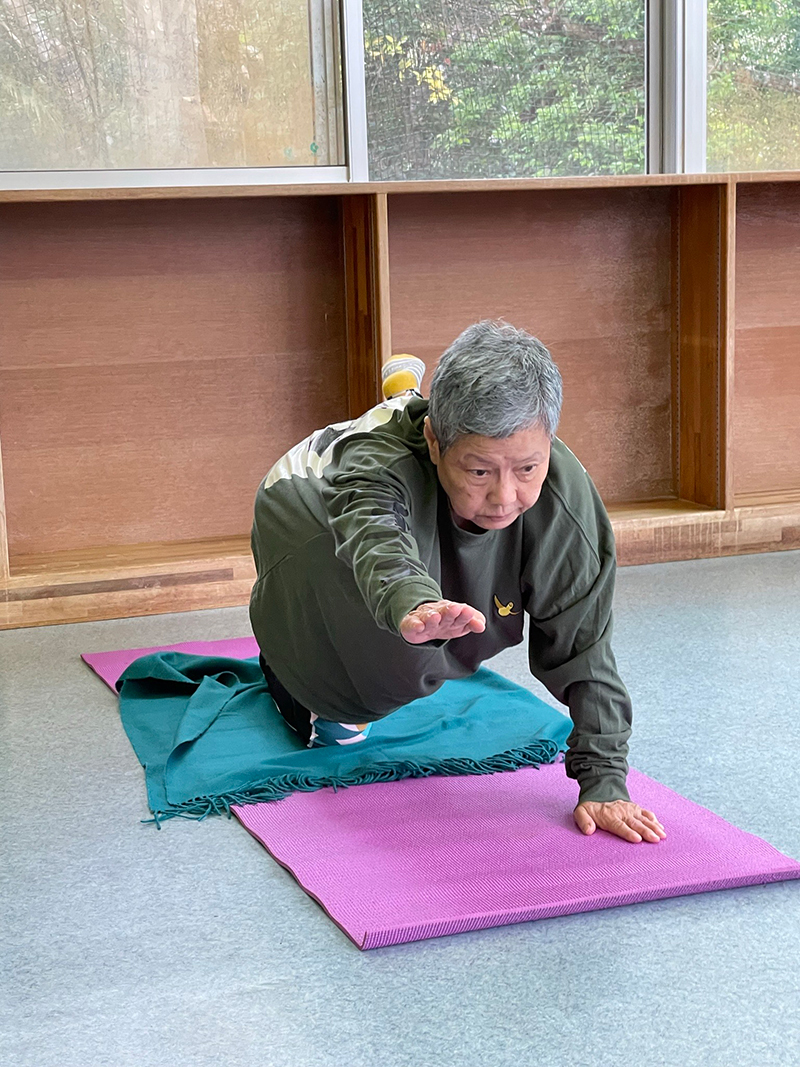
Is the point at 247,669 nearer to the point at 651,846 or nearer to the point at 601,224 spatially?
the point at 651,846

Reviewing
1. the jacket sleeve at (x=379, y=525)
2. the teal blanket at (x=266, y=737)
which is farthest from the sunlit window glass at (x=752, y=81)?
the jacket sleeve at (x=379, y=525)

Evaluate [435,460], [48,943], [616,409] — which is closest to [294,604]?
[435,460]

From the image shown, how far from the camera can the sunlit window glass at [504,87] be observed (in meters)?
3.48

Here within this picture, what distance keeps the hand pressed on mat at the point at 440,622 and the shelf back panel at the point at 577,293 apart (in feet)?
7.74

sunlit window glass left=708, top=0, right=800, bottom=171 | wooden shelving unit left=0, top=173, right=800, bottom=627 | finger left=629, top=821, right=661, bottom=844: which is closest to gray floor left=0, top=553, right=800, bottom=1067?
finger left=629, top=821, right=661, bottom=844

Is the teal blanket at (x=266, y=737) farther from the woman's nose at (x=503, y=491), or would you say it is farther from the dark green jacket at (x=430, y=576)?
the woman's nose at (x=503, y=491)

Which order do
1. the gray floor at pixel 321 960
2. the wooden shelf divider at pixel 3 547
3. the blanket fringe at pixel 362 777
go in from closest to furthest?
the gray floor at pixel 321 960
the blanket fringe at pixel 362 777
the wooden shelf divider at pixel 3 547

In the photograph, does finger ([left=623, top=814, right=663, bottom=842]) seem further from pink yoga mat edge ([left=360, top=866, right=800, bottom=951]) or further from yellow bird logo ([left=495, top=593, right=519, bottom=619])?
yellow bird logo ([left=495, top=593, right=519, bottom=619])

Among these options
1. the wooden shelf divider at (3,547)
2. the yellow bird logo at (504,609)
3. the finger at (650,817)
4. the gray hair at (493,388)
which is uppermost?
the gray hair at (493,388)

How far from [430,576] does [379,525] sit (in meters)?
0.11

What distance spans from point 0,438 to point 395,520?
201 cm

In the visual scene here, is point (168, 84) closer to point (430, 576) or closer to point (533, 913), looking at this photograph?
point (430, 576)

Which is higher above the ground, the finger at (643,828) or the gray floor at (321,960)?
the finger at (643,828)

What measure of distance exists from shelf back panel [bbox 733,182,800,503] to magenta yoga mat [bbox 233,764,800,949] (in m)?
2.19
